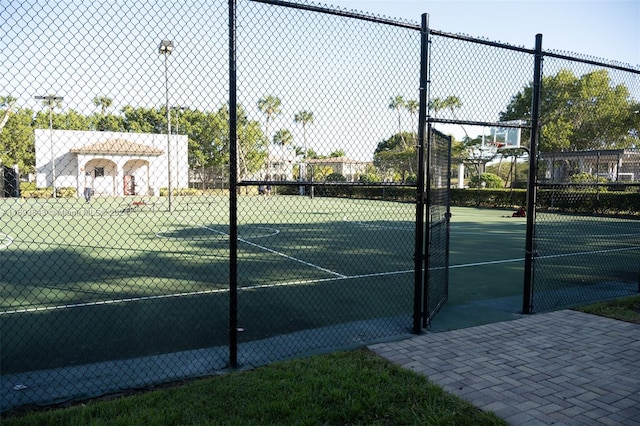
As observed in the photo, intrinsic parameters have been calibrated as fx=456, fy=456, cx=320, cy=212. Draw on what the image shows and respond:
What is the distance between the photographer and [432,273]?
18.1ft

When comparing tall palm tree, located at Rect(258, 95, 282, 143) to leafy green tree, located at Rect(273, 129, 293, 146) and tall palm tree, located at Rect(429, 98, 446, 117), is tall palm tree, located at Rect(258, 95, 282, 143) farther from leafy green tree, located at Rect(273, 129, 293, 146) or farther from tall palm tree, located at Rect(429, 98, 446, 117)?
tall palm tree, located at Rect(429, 98, 446, 117)

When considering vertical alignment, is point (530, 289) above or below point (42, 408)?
above

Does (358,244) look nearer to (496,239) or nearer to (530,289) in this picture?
(496,239)

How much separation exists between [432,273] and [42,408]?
410 centimetres

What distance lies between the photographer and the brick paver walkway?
11.1ft

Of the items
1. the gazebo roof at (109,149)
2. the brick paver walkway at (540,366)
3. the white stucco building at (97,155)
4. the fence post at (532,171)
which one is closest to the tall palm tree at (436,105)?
the fence post at (532,171)

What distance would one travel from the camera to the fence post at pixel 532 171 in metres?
5.68

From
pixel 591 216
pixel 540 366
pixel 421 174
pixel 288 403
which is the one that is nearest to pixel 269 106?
pixel 421 174

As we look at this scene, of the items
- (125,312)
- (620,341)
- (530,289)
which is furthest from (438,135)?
(125,312)

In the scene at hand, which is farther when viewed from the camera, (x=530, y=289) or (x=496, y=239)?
(x=496, y=239)

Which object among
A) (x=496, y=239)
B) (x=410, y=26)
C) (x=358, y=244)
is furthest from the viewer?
(x=496, y=239)

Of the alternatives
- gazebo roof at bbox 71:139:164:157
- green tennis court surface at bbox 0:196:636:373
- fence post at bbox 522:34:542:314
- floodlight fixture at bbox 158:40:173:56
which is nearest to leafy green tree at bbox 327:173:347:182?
green tennis court surface at bbox 0:196:636:373

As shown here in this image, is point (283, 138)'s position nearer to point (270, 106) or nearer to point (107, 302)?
point (270, 106)

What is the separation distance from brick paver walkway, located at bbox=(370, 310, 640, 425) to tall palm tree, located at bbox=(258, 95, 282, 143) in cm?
251
